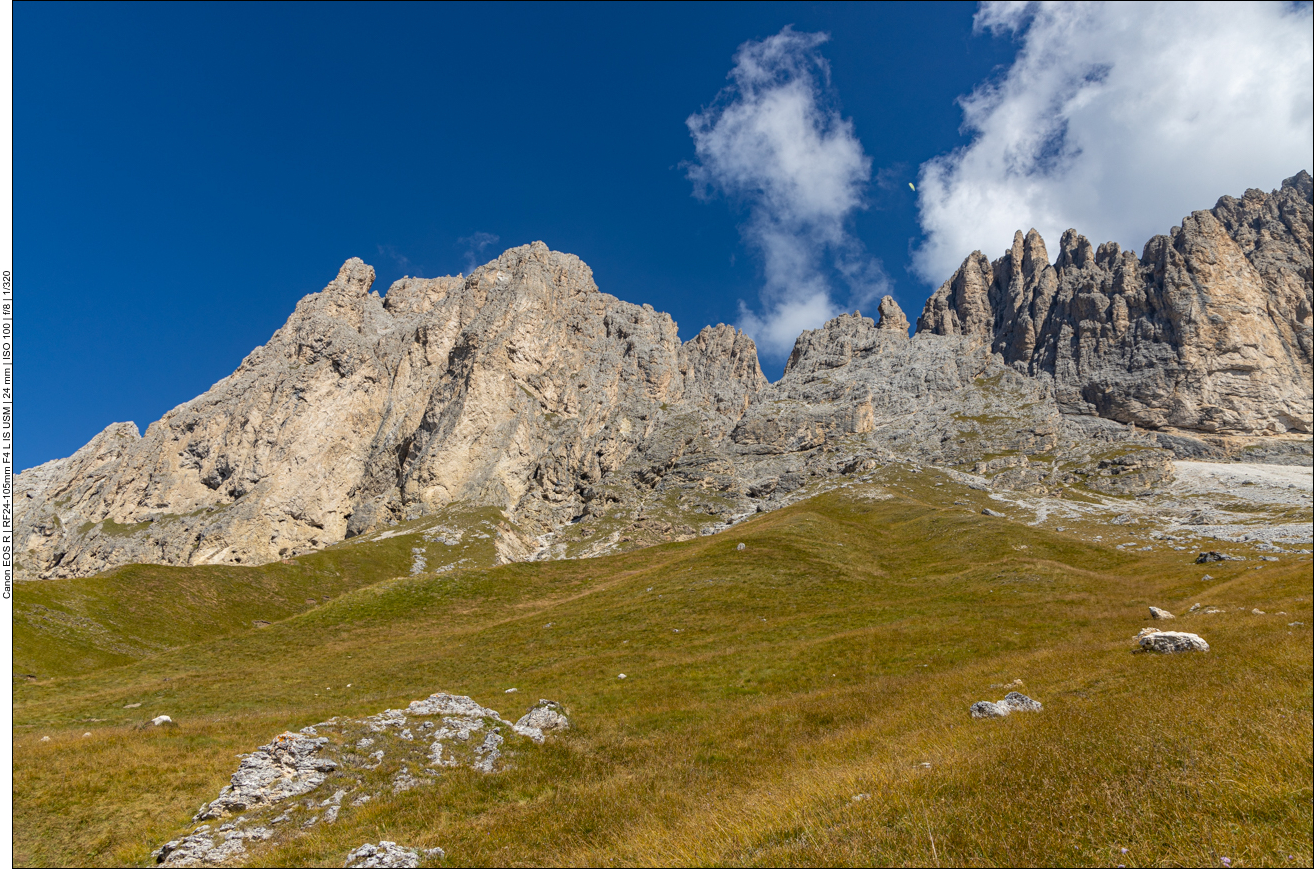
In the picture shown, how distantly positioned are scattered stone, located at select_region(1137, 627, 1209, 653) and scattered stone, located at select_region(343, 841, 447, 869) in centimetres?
2510

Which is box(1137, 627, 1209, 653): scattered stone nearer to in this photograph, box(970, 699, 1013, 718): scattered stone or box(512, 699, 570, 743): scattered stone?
box(970, 699, 1013, 718): scattered stone

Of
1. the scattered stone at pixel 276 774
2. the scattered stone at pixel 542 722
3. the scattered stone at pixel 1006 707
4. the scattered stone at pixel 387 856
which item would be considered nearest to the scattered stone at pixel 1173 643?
the scattered stone at pixel 1006 707

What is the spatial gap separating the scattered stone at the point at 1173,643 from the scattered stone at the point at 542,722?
22630 mm

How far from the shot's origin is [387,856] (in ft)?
36.7

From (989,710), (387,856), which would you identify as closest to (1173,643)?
(989,710)


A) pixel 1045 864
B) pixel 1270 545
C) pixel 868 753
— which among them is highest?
pixel 1045 864

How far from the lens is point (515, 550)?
500ft

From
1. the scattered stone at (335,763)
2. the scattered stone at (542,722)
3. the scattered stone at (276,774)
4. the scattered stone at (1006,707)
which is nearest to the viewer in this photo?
the scattered stone at (335,763)

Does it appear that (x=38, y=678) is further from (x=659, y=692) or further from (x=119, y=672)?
Result: (x=659, y=692)

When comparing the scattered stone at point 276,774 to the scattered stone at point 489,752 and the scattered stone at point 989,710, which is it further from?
the scattered stone at point 989,710

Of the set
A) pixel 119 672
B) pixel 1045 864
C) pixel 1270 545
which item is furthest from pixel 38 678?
pixel 1270 545

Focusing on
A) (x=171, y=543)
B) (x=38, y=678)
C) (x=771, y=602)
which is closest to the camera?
(x=38, y=678)

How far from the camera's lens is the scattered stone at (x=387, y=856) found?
1098cm

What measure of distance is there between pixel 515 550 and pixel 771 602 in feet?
369
